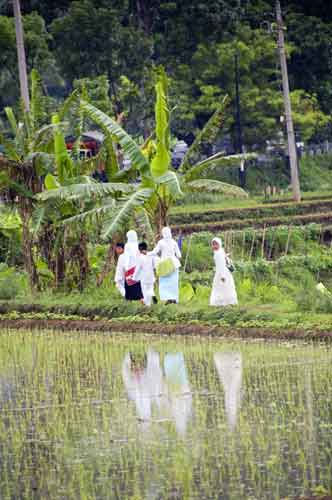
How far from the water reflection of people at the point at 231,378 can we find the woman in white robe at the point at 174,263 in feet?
13.4

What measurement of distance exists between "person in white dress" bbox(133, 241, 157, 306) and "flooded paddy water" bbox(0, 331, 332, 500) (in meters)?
2.61

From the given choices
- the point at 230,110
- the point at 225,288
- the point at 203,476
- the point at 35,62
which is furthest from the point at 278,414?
the point at 230,110

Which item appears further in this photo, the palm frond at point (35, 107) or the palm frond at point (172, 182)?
the palm frond at point (35, 107)

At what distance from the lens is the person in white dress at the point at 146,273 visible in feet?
63.5

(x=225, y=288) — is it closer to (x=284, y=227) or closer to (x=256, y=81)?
(x=284, y=227)

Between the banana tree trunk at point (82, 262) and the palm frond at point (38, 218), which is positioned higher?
the palm frond at point (38, 218)

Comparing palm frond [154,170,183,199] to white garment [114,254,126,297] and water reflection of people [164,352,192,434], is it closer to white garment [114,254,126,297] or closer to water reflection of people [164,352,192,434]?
white garment [114,254,126,297]

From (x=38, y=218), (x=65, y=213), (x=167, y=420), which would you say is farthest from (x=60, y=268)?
(x=167, y=420)

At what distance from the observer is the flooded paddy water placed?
29.9 ft

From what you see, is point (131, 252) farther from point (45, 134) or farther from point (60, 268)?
point (45, 134)

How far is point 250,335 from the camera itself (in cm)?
1681

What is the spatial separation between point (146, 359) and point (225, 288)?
3.52 metres

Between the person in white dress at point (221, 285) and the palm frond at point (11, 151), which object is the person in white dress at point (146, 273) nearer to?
the person in white dress at point (221, 285)

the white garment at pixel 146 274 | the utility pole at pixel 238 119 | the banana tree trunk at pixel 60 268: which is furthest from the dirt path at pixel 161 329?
the utility pole at pixel 238 119
